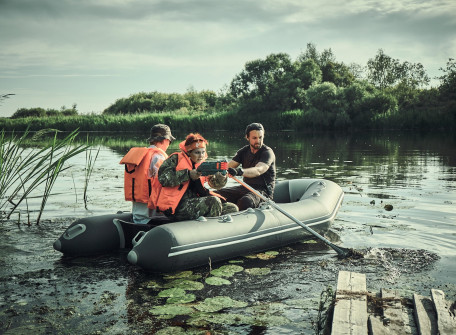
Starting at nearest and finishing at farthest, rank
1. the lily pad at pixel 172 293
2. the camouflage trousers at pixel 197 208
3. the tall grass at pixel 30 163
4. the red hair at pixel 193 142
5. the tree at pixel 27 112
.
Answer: the lily pad at pixel 172 293, the red hair at pixel 193 142, the camouflage trousers at pixel 197 208, the tall grass at pixel 30 163, the tree at pixel 27 112

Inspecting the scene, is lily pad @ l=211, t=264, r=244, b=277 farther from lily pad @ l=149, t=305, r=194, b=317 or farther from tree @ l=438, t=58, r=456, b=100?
tree @ l=438, t=58, r=456, b=100

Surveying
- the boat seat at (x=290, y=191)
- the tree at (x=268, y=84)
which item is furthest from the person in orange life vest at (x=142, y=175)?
the tree at (x=268, y=84)

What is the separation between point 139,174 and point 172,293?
143 cm

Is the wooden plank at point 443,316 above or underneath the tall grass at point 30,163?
underneath

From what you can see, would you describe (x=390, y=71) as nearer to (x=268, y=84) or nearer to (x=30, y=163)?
(x=268, y=84)

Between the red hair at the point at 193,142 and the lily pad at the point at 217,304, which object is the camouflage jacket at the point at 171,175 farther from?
the lily pad at the point at 217,304

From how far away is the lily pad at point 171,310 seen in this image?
333cm

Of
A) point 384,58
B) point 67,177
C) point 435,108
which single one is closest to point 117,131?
point 435,108

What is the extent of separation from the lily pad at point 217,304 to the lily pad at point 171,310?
3.5 inches

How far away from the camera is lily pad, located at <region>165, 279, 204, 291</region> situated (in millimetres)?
3875

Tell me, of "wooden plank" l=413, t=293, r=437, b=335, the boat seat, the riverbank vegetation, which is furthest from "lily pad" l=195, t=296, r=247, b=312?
the riverbank vegetation

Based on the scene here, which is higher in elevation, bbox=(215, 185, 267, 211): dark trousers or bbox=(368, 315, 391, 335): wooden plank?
bbox=(215, 185, 267, 211): dark trousers

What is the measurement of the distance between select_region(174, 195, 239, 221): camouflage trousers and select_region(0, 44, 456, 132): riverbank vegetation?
78.2 feet

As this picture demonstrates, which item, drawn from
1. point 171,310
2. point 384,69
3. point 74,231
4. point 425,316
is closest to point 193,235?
point 171,310
